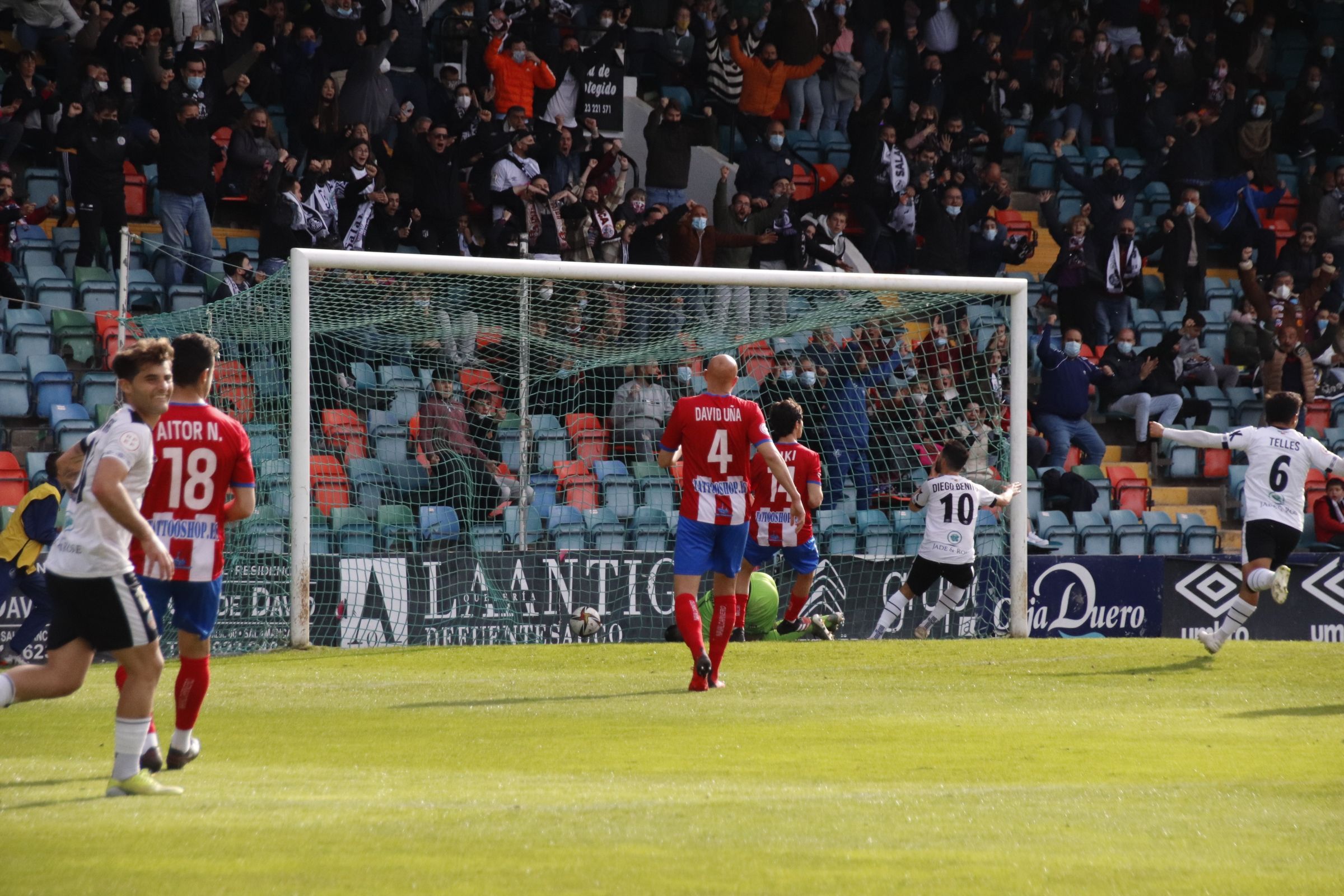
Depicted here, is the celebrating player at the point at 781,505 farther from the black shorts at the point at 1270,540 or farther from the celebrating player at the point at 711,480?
the black shorts at the point at 1270,540

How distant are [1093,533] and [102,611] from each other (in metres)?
13.2

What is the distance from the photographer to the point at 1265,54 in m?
23.8

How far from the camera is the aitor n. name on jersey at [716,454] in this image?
927 cm

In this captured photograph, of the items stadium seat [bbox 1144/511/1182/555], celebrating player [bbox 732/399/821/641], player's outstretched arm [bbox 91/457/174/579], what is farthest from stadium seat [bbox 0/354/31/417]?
stadium seat [bbox 1144/511/1182/555]

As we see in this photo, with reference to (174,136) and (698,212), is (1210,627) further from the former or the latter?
(174,136)

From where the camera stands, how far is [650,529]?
14305mm

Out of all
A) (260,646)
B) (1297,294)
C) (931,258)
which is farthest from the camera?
(1297,294)

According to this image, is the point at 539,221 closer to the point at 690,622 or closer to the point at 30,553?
the point at 30,553

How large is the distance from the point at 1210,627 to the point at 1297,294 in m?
7.13

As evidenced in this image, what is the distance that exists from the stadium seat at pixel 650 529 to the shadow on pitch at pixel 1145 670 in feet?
15.3

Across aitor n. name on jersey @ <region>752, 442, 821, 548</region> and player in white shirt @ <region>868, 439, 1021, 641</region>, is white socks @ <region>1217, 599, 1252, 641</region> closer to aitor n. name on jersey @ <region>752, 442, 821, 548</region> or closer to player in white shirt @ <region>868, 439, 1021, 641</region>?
player in white shirt @ <region>868, 439, 1021, 641</region>

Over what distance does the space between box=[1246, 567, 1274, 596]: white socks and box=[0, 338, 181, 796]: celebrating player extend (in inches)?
319

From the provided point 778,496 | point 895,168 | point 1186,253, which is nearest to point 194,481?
point 778,496

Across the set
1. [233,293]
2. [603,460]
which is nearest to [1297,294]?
[603,460]
